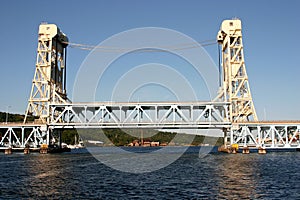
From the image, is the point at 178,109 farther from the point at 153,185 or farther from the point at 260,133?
the point at 153,185

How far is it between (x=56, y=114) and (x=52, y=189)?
70410 millimetres

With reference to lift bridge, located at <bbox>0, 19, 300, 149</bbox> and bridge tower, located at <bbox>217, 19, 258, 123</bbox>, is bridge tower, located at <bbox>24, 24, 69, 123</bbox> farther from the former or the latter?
bridge tower, located at <bbox>217, 19, 258, 123</bbox>

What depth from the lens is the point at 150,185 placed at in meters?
37.4

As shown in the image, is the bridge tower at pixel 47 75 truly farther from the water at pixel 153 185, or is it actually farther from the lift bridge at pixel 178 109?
the water at pixel 153 185

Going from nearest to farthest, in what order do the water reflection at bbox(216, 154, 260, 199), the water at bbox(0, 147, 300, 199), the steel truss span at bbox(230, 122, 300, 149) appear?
the water reflection at bbox(216, 154, 260, 199) → the water at bbox(0, 147, 300, 199) → the steel truss span at bbox(230, 122, 300, 149)

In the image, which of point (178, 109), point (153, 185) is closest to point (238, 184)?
point (153, 185)

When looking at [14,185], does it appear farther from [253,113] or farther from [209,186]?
[253,113]

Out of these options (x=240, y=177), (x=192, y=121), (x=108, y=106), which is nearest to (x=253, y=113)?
(x=192, y=121)

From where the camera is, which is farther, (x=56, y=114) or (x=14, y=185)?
(x=56, y=114)

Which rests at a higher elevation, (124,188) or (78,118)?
(78,118)

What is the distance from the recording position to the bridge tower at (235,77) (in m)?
95.8

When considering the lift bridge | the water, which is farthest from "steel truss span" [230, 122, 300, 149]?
the water

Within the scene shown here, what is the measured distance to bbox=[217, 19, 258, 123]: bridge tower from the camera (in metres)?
95.8

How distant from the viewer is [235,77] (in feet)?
322
